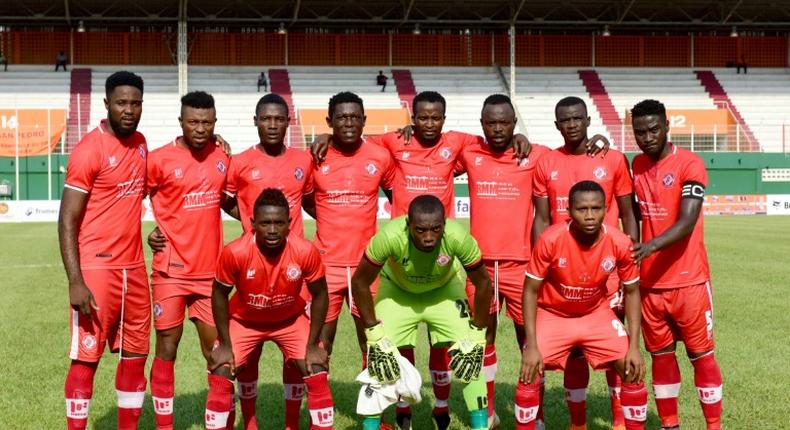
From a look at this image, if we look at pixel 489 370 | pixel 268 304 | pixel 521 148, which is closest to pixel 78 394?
pixel 268 304

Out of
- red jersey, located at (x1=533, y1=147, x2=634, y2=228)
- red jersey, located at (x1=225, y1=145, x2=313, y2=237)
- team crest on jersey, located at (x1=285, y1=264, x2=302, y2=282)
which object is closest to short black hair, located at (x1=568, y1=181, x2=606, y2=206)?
red jersey, located at (x1=533, y1=147, x2=634, y2=228)

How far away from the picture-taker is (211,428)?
507cm

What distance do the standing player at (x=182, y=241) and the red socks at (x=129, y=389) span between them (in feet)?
0.37

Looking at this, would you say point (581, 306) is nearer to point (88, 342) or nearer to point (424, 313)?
point (424, 313)

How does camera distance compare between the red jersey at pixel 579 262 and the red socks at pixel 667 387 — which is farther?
the red socks at pixel 667 387

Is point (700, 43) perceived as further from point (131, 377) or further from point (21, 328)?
point (131, 377)

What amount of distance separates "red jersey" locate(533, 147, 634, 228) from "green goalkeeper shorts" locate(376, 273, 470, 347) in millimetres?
951

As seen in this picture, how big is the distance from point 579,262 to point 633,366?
0.68 meters

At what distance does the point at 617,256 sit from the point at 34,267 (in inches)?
496

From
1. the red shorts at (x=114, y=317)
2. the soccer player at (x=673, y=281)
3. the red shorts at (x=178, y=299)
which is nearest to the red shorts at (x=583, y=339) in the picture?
the soccer player at (x=673, y=281)

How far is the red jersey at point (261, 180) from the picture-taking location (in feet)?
19.0

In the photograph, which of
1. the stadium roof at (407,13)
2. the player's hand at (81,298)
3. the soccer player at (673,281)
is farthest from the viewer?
the stadium roof at (407,13)

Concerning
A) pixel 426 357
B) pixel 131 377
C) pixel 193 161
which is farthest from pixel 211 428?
pixel 426 357

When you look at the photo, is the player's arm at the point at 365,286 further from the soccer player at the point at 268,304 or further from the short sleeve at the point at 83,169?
the short sleeve at the point at 83,169
